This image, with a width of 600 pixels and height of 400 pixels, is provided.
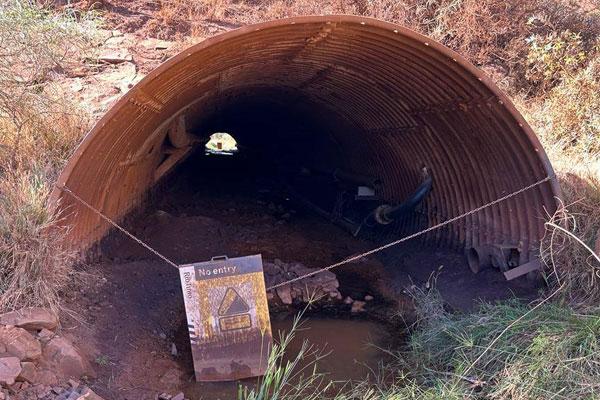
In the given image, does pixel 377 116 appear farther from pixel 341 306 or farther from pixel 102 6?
pixel 102 6

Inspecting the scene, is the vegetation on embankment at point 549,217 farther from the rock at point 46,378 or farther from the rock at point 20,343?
the rock at point 46,378

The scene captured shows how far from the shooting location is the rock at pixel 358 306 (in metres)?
7.59

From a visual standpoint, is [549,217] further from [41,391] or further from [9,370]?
[9,370]

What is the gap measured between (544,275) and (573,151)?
313cm

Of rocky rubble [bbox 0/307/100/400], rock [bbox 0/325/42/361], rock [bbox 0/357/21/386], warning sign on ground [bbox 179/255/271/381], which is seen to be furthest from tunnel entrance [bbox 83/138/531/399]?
rock [bbox 0/357/21/386]

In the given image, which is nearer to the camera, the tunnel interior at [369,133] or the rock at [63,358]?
the rock at [63,358]

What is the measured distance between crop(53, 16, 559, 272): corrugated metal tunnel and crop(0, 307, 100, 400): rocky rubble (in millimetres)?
1115

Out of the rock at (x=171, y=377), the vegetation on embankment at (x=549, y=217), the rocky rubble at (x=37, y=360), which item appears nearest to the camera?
the rocky rubble at (x=37, y=360)

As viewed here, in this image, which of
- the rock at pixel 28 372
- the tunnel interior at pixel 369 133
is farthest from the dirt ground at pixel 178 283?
the rock at pixel 28 372

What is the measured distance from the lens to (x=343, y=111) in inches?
398

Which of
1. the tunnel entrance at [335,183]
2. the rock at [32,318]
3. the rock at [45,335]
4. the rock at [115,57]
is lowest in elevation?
the rock at [45,335]

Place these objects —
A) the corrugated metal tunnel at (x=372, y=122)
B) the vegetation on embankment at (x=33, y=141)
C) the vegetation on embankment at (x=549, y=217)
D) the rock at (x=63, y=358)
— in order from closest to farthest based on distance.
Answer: the rock at (x=63, y=358)
the vegetation on embankment at (x=549, y=217)
the vegetation on embankment at (x=33, y=141)
the corrugated metal tunnel at (x=372, y=122)

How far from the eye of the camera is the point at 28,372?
4391mm

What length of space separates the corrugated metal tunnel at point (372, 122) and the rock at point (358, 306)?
4.57 feet
